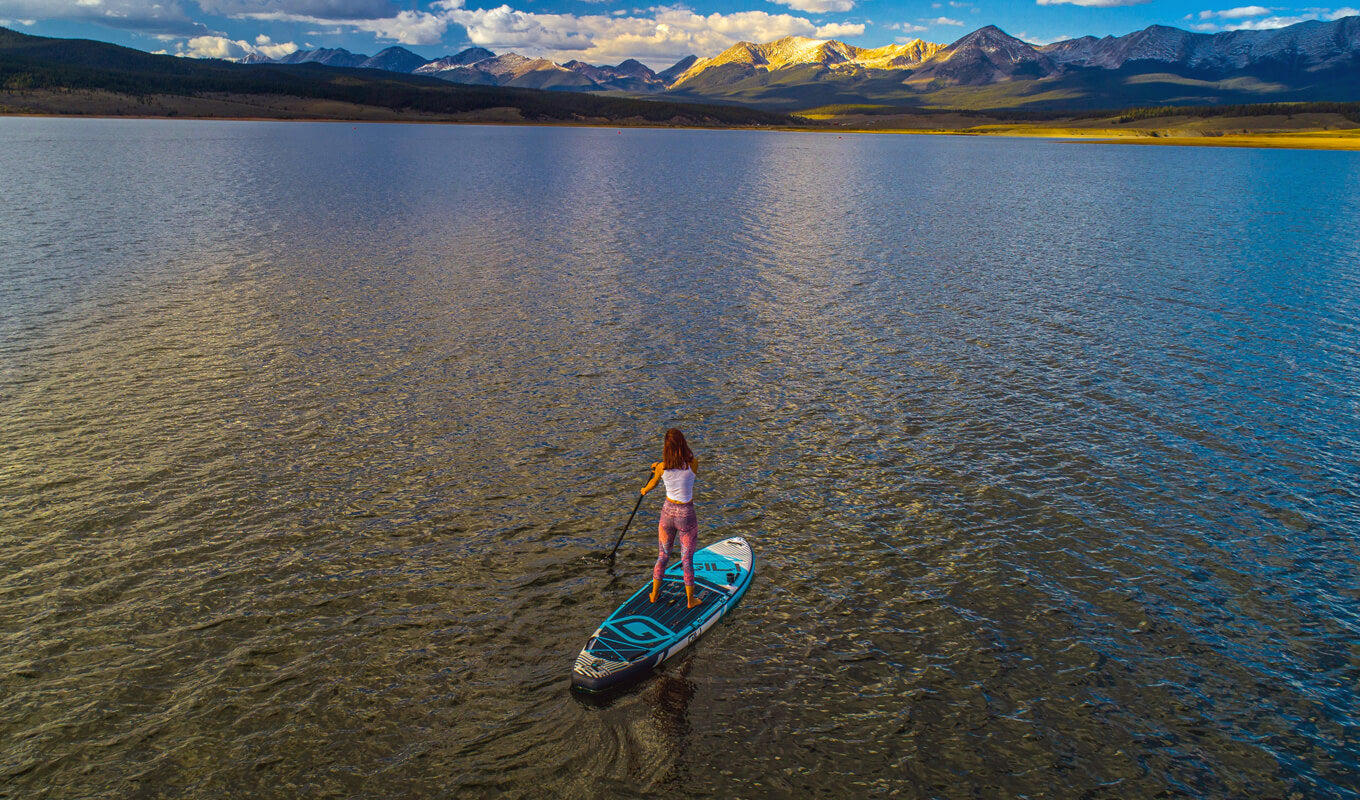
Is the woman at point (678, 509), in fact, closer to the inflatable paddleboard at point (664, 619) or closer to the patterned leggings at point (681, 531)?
the patterned leggings at point (681, 531)

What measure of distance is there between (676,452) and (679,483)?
82cm

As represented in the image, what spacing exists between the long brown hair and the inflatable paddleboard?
9.62 ft

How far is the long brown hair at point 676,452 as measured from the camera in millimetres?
15242

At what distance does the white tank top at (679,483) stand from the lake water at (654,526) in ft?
10.5

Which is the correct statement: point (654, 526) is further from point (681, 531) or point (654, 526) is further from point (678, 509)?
point (678, 509)

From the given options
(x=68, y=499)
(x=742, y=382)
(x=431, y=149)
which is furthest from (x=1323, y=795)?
(x=431, y=149)

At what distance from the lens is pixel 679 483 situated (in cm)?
1575

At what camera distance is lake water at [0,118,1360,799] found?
12.8 metres

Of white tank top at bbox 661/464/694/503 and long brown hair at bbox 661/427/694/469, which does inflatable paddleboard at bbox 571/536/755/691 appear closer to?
white tank top at bbox 661/464/694/503

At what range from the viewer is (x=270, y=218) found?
6588 cm

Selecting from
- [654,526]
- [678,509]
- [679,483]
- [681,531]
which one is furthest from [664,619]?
[654,526]

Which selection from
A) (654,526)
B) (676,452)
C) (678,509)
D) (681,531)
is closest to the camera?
(676,452)

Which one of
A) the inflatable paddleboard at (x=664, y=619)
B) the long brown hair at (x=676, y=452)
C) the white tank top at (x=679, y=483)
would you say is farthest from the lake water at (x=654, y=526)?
the long brown hair at (x=676, y=452)

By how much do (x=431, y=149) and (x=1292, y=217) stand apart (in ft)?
525
